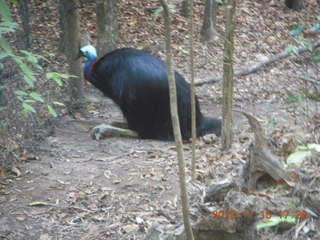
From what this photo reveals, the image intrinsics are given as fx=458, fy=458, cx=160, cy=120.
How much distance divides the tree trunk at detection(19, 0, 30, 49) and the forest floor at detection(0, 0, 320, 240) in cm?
26

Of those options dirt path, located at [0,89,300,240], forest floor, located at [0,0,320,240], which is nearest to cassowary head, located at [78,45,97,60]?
forest floor, located at [0,0,320,240]

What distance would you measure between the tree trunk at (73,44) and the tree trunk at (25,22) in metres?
0.47

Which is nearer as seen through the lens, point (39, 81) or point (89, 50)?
point (39, 81)

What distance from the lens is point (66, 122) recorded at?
5.48m

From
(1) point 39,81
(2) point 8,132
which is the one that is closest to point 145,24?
(1) point 39,81

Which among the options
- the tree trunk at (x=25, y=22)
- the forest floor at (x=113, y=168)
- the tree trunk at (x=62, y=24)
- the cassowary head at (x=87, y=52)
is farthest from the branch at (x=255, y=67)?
the tree trunk at (x=25, y=22)

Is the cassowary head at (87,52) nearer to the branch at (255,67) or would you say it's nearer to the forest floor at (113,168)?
the forest floor at (113,168)

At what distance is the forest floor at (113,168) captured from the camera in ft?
10.9

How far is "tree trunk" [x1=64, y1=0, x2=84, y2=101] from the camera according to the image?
5.55 metres

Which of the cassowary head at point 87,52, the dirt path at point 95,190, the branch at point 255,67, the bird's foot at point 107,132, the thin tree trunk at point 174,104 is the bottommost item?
the branch at point 255,67

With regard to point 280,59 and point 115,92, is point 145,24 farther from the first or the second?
point 115,92

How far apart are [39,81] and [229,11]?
2351mm
